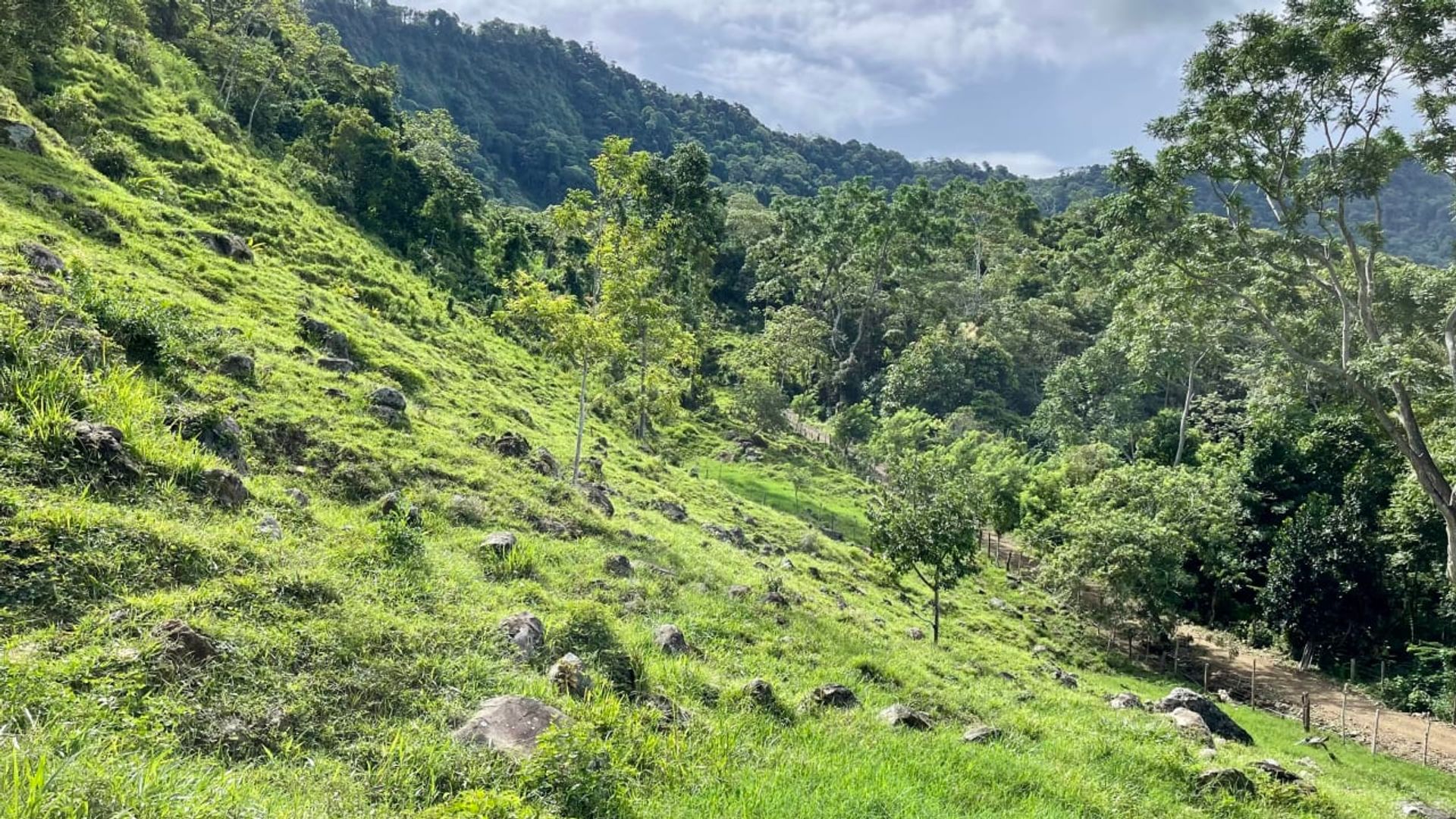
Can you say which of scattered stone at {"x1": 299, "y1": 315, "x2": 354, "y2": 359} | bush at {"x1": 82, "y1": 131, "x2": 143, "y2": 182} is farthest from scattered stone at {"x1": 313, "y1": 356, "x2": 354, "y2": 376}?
bush at {"x1": 82, "y1": 131, "x2": 143, "y2": 182}

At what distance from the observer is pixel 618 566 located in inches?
491

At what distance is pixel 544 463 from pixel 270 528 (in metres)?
9.58

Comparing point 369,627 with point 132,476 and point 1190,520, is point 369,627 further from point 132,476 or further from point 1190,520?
point 1190,520

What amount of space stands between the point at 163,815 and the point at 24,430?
19.1 feet

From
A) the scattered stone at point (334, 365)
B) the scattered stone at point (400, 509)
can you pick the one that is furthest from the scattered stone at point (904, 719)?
the scattered stone at point (334, 365)

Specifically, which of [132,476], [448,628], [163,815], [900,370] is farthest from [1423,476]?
[900,370]

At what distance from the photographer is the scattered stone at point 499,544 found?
10.9 m

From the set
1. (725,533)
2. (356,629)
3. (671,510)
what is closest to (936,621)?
(725,533)

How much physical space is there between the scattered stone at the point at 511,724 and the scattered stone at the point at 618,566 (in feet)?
18.6

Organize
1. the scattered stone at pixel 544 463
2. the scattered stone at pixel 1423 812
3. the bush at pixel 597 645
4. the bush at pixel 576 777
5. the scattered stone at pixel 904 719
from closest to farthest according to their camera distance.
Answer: the bush at pixel 576 777 → the bush at pixel 597 645 → the scattered stone at pixel 904 719 → the scattered stone at pixel 1423 812 → the scattered stone at pixel 544 463

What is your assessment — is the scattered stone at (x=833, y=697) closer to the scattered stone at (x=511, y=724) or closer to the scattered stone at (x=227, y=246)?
the scattered stone at (x=511, y=724)

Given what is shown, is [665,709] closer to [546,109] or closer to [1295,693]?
[1295,693]

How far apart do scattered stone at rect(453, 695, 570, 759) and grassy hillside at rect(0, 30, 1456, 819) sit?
0.19 metres

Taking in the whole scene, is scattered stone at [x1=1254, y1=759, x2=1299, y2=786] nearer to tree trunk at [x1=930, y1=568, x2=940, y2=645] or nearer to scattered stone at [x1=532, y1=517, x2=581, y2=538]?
tree trunk at [x1=930, y1=568, x2=940, y2=645]
